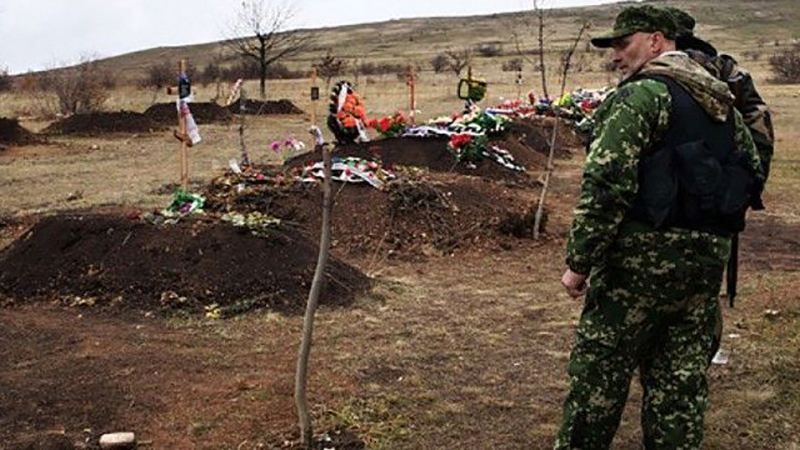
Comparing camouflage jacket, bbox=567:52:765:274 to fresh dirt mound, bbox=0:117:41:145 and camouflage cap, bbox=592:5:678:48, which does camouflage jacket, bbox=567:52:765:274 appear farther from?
fresh dirt mound, bbox=0:117:41:145

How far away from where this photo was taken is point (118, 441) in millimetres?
4172

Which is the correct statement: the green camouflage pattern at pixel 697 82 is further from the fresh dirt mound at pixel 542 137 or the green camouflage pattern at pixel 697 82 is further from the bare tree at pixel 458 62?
the bare tree at pixel 458 62

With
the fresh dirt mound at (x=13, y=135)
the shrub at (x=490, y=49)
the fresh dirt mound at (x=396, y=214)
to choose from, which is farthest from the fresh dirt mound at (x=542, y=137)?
the shrub at (x=490, y=49)

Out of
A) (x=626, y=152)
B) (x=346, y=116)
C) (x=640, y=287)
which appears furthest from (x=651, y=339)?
(x=346, y=116)

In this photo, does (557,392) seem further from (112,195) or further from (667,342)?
(112,195)

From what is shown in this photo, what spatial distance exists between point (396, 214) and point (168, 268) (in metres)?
2.81

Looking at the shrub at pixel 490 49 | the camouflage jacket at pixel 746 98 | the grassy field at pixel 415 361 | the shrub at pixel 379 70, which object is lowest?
the grassy field at pixel 415 361

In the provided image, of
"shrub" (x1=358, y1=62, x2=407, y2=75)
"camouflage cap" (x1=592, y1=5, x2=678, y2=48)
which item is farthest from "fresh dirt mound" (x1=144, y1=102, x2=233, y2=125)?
"shrub" (x1=358, y1=62, x2=407, y2=75)

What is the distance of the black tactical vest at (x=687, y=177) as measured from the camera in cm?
304

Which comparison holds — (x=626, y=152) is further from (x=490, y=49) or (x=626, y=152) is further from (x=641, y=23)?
(x=490, y=49)

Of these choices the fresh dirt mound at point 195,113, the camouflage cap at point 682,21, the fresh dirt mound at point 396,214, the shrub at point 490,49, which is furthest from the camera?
the shrub at point 490,49

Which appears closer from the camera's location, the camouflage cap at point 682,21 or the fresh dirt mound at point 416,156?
the camouflage cap at point 682,21

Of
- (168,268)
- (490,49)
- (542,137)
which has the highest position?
(490,49)

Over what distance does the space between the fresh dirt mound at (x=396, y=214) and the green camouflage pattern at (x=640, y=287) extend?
502 centimetres
